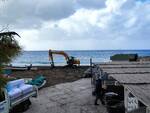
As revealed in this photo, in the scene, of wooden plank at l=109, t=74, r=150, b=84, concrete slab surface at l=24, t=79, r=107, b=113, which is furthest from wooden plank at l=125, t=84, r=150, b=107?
concrete slab surface at l=24, t=79, r=107, b=113

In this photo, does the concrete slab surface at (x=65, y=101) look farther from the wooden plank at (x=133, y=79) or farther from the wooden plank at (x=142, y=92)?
the wooden plank at (x=142, y=92)

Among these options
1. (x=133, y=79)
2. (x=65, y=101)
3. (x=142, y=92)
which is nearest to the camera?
(x=142, y=92)

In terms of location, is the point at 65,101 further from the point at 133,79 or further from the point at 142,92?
the point at 142,92

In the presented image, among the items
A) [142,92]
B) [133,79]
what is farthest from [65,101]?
[142,92]

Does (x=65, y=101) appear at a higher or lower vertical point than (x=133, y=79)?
lower

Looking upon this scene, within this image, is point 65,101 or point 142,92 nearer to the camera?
point 142,92

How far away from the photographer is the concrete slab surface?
64.6 ft

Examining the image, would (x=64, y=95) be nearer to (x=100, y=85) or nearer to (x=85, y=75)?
(x=100, y=85)

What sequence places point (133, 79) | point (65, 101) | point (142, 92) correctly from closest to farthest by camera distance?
point (142, 92) → point (133, 79) → point (65, 101)

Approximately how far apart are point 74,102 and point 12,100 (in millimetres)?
6303

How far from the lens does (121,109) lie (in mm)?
16078

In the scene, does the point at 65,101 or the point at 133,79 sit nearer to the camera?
the point at 133,79

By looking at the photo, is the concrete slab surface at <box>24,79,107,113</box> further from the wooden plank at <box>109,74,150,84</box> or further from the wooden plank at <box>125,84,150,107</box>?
the wooden plank at <box>125,84,150,107</box>

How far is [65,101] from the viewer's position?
→ 2223 centimetres
